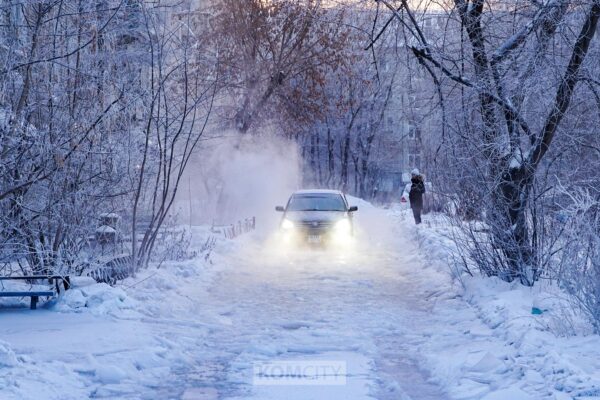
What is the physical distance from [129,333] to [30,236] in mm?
3613

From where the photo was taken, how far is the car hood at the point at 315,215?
21.0m

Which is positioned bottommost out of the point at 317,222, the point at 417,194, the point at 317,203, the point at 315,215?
the point at 317,222

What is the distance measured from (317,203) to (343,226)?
1600 millimetres

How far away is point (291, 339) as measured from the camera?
375 inches

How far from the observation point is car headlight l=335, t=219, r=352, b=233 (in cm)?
2103

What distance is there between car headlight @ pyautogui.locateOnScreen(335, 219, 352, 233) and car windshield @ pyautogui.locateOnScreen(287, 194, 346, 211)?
2.86ft

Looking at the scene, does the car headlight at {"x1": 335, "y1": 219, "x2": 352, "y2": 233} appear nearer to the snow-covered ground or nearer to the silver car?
the silver car

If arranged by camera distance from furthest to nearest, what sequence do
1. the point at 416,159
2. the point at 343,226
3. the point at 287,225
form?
the point at 416,159 → the point at 343,226 → the point at 287,225

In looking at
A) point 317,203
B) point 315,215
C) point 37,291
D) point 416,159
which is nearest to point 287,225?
point 315,215

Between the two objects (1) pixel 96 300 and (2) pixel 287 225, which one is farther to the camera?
(2) pixel 287 225

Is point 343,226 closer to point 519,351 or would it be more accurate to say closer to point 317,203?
point 317,203

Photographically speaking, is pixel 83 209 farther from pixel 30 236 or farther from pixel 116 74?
pixel 116 74

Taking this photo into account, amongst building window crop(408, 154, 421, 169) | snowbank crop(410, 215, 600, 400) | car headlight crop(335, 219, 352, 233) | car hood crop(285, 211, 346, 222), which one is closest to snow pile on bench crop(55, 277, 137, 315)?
snowbank crop(410, 215, 600, 400)

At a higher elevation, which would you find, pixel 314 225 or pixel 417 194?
pixel 417 194
